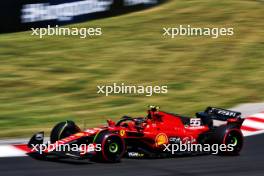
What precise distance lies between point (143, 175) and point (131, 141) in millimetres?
1419

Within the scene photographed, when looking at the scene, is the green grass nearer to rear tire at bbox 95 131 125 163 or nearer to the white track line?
the white track line

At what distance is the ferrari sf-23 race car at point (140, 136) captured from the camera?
10594 millimetres

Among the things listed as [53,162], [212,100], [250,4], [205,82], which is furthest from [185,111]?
[250,4]

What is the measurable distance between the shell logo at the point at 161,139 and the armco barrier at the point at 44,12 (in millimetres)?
9887

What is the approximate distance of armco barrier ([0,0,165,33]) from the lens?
66.1ft

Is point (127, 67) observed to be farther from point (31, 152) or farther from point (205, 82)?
point (31, 152)

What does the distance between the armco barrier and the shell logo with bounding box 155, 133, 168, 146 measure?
9.89 meters

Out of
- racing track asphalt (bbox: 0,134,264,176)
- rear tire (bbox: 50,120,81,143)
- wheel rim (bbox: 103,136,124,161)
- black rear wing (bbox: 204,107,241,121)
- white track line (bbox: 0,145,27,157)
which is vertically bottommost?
racing track asphalt (bbox: 0,134,264,176)

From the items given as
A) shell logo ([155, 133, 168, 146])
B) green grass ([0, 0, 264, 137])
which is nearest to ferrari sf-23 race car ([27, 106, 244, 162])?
shell logo ([155, 133, 168, 146])

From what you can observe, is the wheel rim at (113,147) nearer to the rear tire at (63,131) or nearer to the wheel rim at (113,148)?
the wheel rim at (113,148)

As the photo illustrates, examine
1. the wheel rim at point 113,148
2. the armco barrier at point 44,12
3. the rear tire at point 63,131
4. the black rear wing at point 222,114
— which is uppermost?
the armco barrier at point 44,12

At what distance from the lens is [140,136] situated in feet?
36.7

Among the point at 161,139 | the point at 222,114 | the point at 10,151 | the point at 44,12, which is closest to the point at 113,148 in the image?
the point at 161,139

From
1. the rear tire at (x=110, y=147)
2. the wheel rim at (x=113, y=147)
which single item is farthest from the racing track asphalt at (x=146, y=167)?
the wheel rim at (x=113, y=147)
